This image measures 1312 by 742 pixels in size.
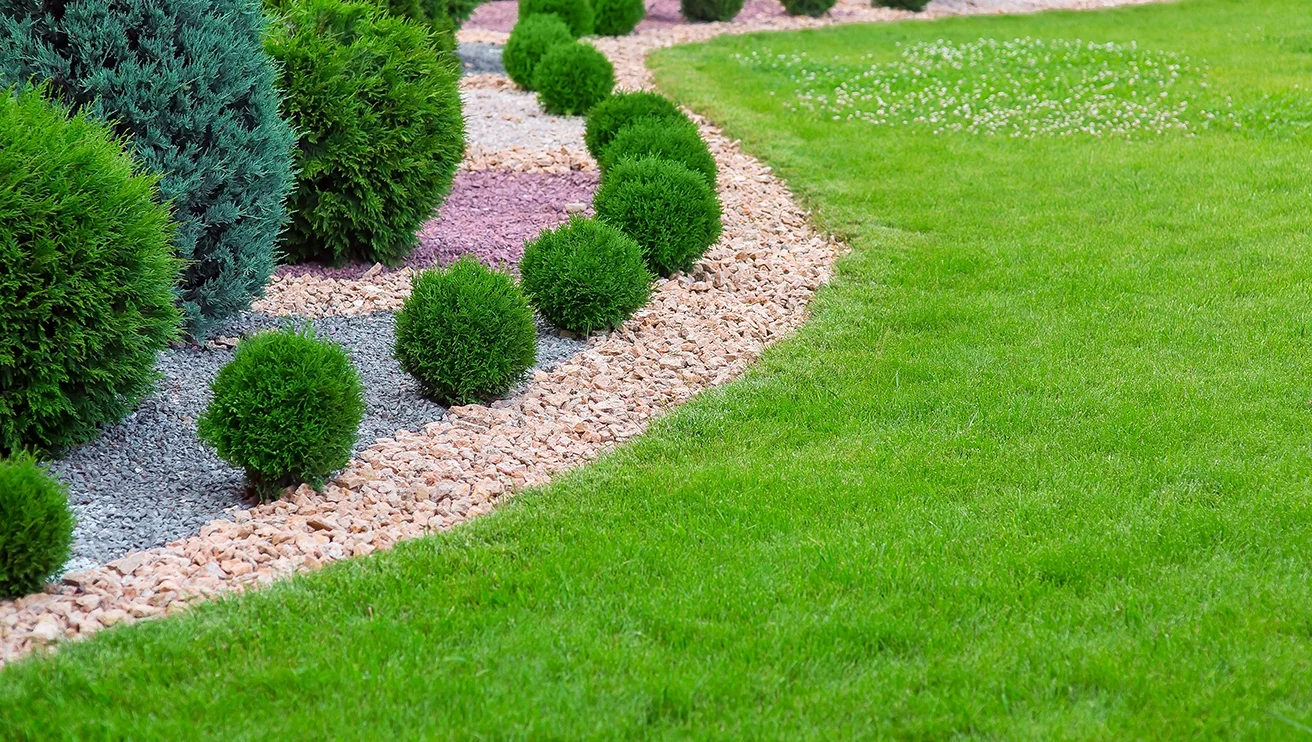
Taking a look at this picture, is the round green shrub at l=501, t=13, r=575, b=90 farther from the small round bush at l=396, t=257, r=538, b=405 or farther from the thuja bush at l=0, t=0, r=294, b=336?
the small round bush at l=396, t=257, r=538, b=405

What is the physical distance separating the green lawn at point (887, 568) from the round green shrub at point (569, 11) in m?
8.79

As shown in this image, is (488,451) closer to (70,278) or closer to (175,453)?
(175,453)

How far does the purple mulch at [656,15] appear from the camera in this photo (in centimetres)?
1816

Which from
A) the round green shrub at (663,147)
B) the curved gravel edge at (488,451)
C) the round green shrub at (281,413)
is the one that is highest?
the round green shrub at (663,147)

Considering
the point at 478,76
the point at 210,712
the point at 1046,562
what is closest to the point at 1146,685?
the point at 1046,562

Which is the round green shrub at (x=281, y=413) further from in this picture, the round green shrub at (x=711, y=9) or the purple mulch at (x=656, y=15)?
the round green shrub at (x=711, y=9)

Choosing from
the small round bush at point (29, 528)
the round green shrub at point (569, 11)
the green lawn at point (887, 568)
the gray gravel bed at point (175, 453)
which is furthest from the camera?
the round green shrub at point (569, 11)

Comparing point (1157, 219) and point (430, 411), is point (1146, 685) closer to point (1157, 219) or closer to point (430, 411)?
point (430, 411)

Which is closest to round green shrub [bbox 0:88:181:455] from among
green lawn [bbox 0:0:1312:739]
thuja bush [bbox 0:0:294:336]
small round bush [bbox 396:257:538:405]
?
thuja bush [bbox 0:0:294:336]

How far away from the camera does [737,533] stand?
446cm

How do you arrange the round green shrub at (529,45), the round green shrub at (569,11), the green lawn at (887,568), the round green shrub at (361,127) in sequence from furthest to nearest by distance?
the round green shrub at (569,11) → the round green shrub at (529,45) → the round green shrub at (361,127) → the green lawn at (887,568)

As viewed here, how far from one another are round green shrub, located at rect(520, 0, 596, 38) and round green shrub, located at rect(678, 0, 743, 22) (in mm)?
2683

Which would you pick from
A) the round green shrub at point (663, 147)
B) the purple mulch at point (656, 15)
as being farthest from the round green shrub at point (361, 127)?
the purple mulch at point (656, 15)

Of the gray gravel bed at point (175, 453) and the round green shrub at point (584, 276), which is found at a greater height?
the round green shrub at point (584, 276)
